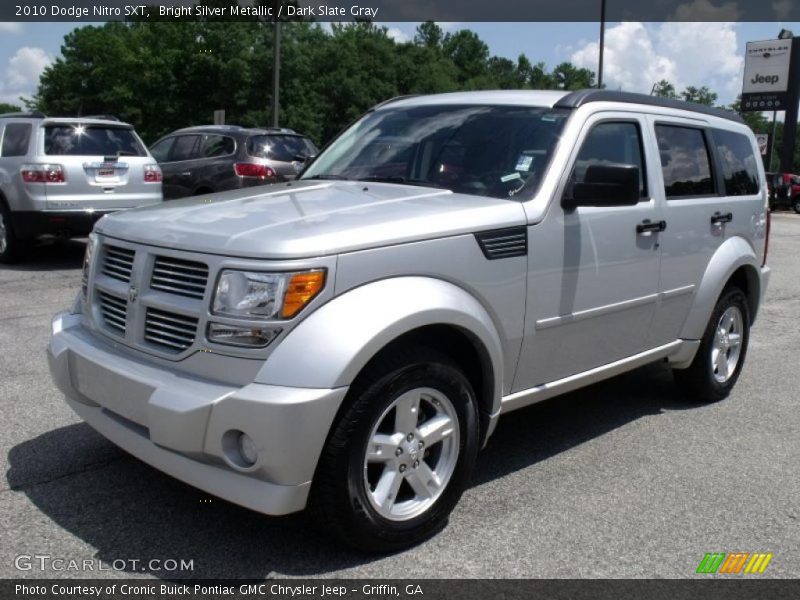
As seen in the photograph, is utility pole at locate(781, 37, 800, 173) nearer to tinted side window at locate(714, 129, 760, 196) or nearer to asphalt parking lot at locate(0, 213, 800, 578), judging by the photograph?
tinted side window at locate(714, 129, 760, 196)

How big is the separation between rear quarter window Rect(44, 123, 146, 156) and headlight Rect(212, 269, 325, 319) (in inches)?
307

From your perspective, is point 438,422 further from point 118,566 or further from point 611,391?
point 611,391

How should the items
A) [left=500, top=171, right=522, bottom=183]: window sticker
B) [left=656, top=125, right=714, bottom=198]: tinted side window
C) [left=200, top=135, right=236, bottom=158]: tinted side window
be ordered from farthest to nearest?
1. [left=200, top=135, right=236, bottom=158]: tinted side window
2. [left=656, top=125, right=714, bottom=198]: tinted side window
3. [left=500, top=171, right=522, bottom=183]: window sticker

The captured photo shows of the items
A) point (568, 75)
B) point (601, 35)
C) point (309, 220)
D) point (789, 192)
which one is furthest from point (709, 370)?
point (568, 75)

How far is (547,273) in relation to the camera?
12.7 ft

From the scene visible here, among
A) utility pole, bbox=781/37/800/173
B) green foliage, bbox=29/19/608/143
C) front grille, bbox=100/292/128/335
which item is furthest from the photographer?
green foliage, bbox=29/19/608/143

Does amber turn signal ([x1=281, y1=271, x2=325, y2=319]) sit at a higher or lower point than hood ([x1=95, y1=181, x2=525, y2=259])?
lower

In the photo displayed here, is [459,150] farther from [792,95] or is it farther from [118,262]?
[792,95]

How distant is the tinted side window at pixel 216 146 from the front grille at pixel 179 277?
914cm

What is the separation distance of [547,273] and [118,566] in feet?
7.20

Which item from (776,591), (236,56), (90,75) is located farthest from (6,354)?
(90,75)

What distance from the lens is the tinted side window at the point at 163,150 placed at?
13.3 meters

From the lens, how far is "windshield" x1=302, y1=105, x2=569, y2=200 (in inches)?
158

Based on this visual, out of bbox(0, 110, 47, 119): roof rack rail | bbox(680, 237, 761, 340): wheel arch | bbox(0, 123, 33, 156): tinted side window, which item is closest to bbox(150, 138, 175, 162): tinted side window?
bbox(0, 110, 47, 119): roof rack rail
